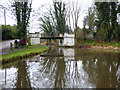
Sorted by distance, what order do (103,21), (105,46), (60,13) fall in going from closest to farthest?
(105,46), (103,21), (60,13)

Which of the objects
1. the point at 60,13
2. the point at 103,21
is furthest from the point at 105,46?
the point at 60,13

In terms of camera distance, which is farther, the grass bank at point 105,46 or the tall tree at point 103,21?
the tall tree at point 103,21

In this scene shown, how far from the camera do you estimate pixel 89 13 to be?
3875 cm

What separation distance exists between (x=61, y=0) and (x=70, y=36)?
11.8m

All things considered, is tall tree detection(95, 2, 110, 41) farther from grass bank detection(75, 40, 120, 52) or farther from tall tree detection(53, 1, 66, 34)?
tall tree detection(53, 1, 66, 34)

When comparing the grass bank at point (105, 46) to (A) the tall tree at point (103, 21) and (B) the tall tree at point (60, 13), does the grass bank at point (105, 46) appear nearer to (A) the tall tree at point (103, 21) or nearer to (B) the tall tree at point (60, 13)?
(A) the tall tree at point (103, 21)

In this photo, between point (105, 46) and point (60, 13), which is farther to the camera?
point (60, 13)

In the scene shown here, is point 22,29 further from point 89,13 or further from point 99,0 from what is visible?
point 89,13

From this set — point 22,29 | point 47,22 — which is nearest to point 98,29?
point 47,22

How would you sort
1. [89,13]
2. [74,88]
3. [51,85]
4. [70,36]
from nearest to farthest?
1. [74,88]
2. [51,85]
3. [70,36]
4. [89,13]

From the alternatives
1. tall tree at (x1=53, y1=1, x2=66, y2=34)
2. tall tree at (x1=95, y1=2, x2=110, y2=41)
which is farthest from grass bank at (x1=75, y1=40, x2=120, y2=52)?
tall tree at (x1=53, y1=1, x2=66, y2=34)

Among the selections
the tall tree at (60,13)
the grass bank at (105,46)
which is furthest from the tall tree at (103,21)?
the tall tree at (60,13)

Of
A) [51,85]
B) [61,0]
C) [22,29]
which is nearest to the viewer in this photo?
[51,85]

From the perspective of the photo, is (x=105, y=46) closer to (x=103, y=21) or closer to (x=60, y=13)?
(x=103, y=21)
